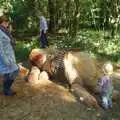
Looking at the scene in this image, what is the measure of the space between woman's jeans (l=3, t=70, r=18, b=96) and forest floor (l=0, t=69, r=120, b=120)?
12 centimetres

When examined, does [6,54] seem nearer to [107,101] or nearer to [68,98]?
[68,98]

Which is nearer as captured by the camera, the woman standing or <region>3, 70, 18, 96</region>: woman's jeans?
the woman standing

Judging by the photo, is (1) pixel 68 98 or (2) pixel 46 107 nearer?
(2) pixel 46 107

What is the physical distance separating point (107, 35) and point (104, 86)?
7.08 metres

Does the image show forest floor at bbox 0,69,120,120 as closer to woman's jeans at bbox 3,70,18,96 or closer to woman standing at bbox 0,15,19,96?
woman's jeans at bbox 3,70,18,96

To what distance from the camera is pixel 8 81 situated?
276 inches

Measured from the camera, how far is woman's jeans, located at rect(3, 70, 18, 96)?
6830 mm

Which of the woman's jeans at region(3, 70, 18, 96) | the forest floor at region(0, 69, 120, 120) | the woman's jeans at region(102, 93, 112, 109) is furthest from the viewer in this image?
the woman's jeans at region(102, 93, 112, 109)

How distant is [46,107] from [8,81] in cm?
88

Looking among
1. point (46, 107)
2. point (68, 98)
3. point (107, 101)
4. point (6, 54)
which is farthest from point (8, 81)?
point (107, 101)

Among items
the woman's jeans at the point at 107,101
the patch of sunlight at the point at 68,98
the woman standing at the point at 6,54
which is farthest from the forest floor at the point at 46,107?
the woman standing at the point at 6,54

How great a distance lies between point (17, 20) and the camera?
1672 centimetres

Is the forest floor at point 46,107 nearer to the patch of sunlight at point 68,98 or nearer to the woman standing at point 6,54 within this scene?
the patch of sunlight at point 68,98

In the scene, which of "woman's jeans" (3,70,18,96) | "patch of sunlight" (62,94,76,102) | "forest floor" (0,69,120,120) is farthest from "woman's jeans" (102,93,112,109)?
Answer: "woman's jeans" (3,70,18,96)
